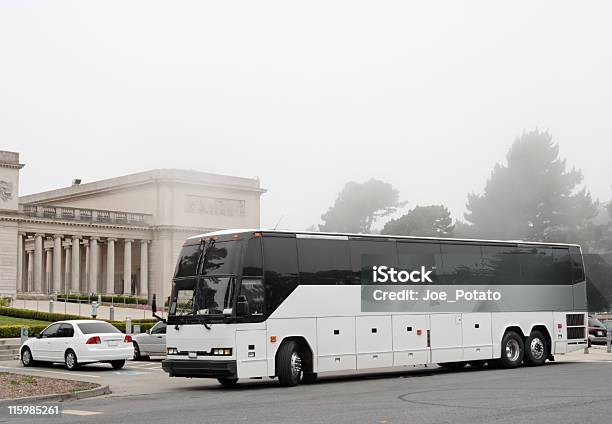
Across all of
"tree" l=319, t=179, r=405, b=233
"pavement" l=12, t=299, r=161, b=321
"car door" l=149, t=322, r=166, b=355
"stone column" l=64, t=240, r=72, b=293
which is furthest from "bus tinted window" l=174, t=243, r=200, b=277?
"tree" l=319, t=179, r=405, b=233

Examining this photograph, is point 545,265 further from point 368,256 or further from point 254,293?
point 254,293

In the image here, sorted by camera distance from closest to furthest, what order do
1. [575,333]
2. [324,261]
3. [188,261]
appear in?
[188,261]
[324,261]
[575,333]

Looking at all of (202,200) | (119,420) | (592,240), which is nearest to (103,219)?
(202,200)

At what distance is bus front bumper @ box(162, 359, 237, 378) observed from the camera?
19.8 metres

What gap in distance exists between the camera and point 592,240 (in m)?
101

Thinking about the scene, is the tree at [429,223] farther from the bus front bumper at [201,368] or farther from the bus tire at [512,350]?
the bus front bumper at [201,368]

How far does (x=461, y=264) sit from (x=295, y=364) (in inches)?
267

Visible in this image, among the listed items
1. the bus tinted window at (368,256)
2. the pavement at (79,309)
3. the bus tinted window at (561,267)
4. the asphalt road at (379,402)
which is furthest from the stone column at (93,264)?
the bus tinted window at (368,256)

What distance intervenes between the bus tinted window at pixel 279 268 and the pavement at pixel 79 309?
38.6 meters

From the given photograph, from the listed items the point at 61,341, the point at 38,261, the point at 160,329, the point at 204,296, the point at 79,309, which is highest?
the point at 38,261

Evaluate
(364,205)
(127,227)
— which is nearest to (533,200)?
(364,205)

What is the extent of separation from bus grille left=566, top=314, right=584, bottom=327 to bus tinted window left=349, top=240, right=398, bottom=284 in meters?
7.74

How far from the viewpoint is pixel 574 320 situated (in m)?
28.2

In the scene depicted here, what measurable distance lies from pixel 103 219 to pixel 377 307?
61.6 metres
